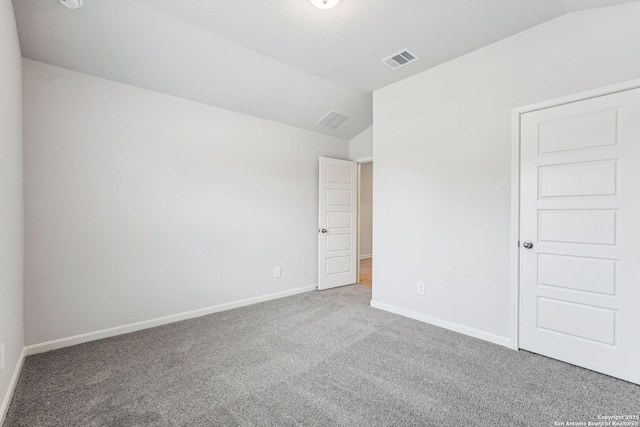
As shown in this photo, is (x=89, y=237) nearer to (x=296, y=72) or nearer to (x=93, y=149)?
(x=93, y=149)

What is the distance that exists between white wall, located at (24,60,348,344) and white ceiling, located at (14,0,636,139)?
0.31 meters

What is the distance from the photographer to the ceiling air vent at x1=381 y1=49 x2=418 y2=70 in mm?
2758

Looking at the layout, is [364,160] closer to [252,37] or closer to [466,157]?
[466,157]

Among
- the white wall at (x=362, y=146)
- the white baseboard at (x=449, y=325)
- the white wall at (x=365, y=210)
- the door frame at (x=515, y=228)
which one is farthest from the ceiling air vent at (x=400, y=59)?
the white wall at (x=365, y=210)

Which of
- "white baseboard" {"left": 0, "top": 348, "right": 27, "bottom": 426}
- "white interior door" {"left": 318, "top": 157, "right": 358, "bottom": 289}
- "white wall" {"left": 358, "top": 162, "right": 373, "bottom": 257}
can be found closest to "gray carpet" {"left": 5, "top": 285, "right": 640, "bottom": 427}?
"white baseboard" {"left": 0, "top": 348, "right": 27, "bottom": 426}

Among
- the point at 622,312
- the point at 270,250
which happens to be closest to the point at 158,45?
the point at 270,250

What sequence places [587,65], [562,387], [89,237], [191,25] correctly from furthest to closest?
[89,237]
[191,25]
[587,65]
[562,387]

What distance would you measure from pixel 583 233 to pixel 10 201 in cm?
406

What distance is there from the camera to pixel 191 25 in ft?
7.70

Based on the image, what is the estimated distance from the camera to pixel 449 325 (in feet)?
9.33

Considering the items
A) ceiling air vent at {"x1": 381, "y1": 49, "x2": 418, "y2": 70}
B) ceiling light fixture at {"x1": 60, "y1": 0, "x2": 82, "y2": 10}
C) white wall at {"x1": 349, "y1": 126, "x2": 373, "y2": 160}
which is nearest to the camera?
ceiling light fixture at {"x1": 60, "y1": 0, "x2": 82, "y2": 10}

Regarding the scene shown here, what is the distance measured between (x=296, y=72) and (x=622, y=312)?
11.5ft

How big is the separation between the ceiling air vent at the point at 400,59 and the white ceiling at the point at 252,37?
0.22 ft

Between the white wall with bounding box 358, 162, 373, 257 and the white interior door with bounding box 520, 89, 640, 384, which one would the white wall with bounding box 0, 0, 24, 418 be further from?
the white wall with bounding box 358, 162, 373, 257
